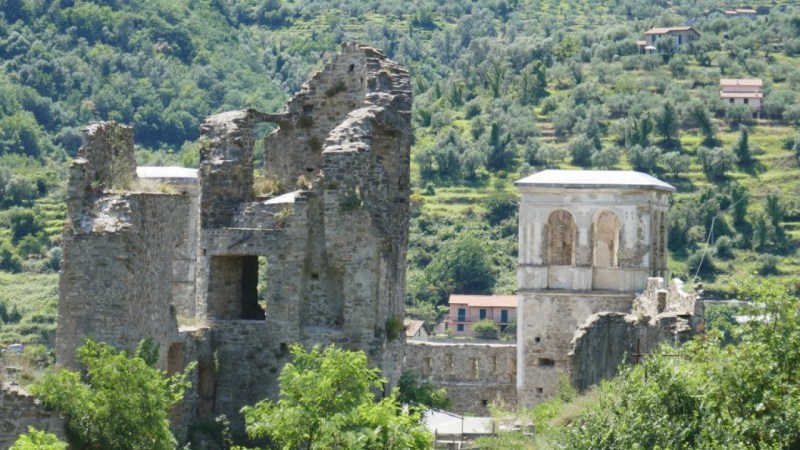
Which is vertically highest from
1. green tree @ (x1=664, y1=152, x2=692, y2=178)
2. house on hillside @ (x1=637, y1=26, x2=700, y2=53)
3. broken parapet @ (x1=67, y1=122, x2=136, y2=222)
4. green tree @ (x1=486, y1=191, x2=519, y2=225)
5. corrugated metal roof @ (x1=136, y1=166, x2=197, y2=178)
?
house on hillside @ (x1=637, y1=26, x2=700, y2=53)

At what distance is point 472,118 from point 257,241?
109 meters

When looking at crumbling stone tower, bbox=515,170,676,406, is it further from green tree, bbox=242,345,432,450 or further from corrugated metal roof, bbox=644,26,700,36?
corrugated metal roof, bbox=644,26,700,36

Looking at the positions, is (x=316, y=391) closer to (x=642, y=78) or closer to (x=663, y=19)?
(x=642, y=78)

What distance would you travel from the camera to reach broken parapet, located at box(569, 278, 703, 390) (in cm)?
4844

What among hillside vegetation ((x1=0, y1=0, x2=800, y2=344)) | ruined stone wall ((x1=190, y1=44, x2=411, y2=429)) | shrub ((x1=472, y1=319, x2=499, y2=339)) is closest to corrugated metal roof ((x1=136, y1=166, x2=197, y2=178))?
hillside vegetation ((x1=0, y1=0, x2=800, y2=344))

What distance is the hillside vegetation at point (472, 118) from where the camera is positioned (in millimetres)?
116938

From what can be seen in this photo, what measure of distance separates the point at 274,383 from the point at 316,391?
14.6 feet

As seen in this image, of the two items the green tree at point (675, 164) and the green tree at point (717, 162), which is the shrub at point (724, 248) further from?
the green tree at point (717, 162)

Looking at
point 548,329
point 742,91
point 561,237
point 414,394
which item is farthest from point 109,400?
point 742,91

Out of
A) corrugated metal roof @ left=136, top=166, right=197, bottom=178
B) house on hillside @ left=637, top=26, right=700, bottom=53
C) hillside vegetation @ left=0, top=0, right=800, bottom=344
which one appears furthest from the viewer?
house on hillside @ left=637, top=26, right=700, bottom=53

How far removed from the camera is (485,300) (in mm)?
112625

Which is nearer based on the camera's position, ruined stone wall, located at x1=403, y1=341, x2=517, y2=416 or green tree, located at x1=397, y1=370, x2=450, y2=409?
green tree, located at x1=397, y1=370, x2=450, y2=409

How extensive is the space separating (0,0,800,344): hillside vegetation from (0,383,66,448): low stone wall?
52.1 m

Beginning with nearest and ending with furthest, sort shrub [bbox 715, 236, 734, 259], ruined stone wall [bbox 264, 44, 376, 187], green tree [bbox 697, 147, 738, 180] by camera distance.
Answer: ruined stone wall [bbox 264, 44, 376, 187] → shrub [bbox 715, 236, 734, 259] → green tree [bbox 697, 147, 738, 180]
